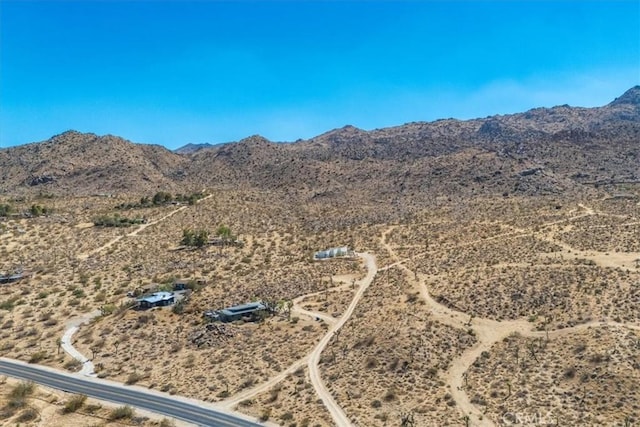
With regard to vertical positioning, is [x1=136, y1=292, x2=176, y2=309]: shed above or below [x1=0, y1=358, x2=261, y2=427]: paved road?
above

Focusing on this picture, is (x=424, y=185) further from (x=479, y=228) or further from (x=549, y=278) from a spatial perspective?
(x=549, y=278)

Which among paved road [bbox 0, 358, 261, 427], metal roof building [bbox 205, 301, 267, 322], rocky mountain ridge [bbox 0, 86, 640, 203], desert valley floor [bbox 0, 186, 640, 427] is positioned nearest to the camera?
paved road [bbox 0, 358, 261, 427]

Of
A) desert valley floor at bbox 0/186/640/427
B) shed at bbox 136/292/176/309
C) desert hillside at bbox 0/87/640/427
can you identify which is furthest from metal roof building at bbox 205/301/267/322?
shed at bbox 136/292/176/309

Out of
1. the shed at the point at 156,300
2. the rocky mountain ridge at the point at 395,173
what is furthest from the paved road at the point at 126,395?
the rocky mountain ridge at the point at 395,173

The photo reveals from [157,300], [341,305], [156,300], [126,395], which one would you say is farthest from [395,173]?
[126,395]

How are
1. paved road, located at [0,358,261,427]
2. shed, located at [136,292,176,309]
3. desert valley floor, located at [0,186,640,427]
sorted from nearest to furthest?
paved road, located at [0,358,261,427], desert valley floor, located at [0,186,640,427], shed, located at [136,292,176,309]

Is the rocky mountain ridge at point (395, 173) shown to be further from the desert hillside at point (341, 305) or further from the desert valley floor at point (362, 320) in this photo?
the desert valley floor at point (362, 320)

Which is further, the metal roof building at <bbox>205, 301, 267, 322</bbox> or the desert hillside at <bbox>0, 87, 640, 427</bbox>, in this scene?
the metal roof building at <bbox>205, 301, 267, 322</bbox>

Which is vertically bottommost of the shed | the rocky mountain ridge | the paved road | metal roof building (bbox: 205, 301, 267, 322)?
the paved road

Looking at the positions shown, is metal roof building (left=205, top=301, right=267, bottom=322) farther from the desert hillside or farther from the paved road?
the paved road
